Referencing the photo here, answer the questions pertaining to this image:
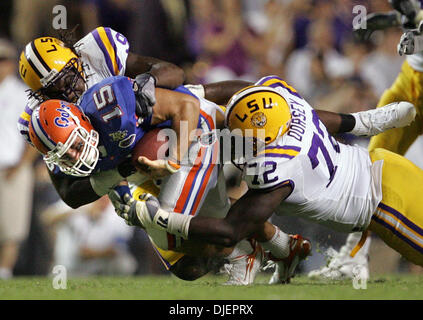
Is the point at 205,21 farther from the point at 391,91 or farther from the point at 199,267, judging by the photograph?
the point at 199,267

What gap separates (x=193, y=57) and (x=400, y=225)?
3315 millimetres

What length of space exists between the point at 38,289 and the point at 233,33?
3.62 m

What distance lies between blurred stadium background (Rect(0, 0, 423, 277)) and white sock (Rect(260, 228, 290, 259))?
188 centimetres

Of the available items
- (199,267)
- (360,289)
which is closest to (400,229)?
(360,289)

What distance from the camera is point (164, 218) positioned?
3.71m

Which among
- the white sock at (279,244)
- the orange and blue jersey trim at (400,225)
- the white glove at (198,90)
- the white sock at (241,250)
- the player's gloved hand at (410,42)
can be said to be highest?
the player's gloved hand at (410,42)

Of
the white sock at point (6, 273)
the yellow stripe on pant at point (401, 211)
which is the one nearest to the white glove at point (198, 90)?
the yellow stripe on pant at point (401, 211)

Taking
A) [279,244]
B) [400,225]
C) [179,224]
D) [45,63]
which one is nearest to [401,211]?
[400,225]

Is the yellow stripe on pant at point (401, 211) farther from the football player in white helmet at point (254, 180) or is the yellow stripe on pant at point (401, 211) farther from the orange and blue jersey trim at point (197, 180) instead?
the orange and blue jersey trim at point (197, 180)

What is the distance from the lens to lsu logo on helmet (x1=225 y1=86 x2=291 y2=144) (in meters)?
3.77

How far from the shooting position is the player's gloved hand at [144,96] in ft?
12.9

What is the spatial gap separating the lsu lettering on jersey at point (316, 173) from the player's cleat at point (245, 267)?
582mm

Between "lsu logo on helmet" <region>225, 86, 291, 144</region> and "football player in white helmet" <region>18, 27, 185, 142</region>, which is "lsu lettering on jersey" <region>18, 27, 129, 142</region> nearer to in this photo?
"football player in white helmet" <region>18, 27, 185, 142</region>

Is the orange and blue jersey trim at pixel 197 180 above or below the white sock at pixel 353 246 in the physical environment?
above
